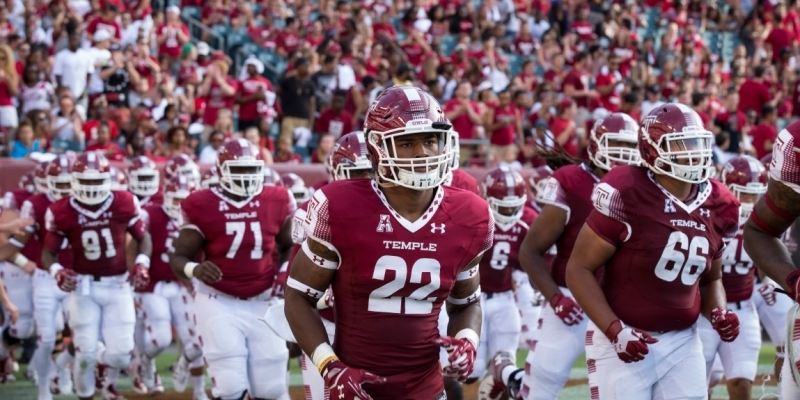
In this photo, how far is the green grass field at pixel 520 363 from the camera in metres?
8.81

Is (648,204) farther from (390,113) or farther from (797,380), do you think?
(390,113)

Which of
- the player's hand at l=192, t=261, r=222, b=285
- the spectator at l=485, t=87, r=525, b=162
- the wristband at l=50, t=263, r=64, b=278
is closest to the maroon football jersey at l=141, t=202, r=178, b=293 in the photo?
the wristband at l=50, t=263, r=64, b=278

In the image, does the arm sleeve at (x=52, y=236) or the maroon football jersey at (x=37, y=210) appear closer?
the arm sleeve at (x=52, y=236)

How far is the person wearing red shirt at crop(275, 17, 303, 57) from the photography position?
52.4ft

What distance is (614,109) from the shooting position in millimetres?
15586

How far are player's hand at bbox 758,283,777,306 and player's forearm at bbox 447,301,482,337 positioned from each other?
4088 millimetres

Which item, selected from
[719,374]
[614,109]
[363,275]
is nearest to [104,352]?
[719,374]

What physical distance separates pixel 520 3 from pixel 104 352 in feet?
40.9

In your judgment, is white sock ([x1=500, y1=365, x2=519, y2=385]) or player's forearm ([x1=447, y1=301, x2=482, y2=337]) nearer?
player's forearm ([x1=447, y1=301, x2=482, y2=337])

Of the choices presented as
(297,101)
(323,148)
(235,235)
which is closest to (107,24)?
(297,101)

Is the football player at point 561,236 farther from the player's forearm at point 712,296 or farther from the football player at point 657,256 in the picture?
the football player at point 657,256

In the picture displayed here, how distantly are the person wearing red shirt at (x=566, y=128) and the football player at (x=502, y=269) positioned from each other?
6105 millimetres

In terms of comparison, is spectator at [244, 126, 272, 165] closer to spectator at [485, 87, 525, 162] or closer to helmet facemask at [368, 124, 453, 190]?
spectator at [485, 87, 525, 162]

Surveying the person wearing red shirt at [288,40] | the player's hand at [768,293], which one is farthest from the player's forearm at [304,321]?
the person wearing red shirt at [288,40]
